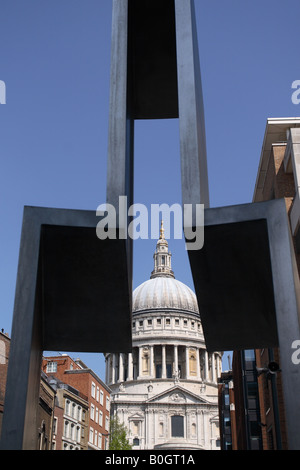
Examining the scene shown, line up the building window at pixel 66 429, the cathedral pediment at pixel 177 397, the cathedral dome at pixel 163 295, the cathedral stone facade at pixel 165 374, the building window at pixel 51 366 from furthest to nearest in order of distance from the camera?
the cathedral dome at pixel 163 295 < the cathedral pediment at pixel 177 397 < the cathedral stone facade at pixel 165 374 < the building window at pixel 51 366 < the building window at pixel 66 429

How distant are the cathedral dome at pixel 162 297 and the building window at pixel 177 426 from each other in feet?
88.3

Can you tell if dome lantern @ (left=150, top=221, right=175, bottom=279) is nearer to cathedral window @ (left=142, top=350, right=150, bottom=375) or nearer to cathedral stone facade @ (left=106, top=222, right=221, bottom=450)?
cathedral stone facade @ (left=106, top=222, right=221, bottom=450)

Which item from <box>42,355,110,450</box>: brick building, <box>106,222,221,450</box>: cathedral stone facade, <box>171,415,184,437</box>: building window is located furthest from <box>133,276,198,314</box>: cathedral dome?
<box>42,355,110,450</box>: brick building

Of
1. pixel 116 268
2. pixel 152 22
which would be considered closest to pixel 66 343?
pixel 116 268

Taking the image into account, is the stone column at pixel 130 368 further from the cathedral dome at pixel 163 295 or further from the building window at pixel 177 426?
the building window at pixel 177 426

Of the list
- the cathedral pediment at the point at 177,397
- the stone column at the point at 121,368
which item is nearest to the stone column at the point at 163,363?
the cathedral pediment at the point at 177,397

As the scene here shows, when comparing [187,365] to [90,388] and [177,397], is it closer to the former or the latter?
[177,397]

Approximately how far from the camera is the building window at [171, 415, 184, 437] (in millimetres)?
99375

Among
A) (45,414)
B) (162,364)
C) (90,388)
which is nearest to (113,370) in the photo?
(162,364)

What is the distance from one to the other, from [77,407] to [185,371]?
212 feet

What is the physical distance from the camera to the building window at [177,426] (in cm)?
9938

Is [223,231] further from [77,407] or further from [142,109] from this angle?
[77,407]

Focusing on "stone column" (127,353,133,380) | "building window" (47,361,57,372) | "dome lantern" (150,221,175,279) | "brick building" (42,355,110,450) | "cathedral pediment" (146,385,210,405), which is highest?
"dome lantern" (150,221,175,279)

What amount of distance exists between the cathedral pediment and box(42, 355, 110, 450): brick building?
3839 centimetres
